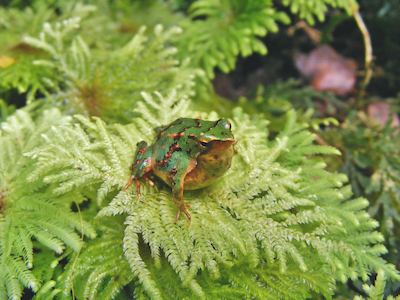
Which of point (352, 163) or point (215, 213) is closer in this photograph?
point (215, 213)

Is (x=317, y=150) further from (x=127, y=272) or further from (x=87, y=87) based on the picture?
(x=87, y=87)

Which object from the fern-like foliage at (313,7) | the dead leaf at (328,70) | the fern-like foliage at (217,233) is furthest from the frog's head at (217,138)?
the dead leaf at (328,70)

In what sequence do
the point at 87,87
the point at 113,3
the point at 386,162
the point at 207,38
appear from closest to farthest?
the point at 87,87
the point at 386,162
the point at 207,38
the point at 113,3

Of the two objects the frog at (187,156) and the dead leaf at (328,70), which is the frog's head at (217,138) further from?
the dead leaf at (328,70)

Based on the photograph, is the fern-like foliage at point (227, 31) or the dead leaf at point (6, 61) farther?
the fern-like foliage at point (227, 31)

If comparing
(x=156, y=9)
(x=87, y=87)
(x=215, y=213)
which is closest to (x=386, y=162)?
(x=215, y=213)

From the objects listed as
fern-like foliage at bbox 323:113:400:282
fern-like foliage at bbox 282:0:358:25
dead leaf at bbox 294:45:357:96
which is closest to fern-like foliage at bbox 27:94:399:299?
fern-like foliage at bbox 323:113:400:282

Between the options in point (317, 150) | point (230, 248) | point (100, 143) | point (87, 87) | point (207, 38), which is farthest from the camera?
point (207, 38)

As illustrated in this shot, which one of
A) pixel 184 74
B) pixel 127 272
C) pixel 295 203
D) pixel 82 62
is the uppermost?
pixel 295 203

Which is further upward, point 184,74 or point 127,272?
point 184,74

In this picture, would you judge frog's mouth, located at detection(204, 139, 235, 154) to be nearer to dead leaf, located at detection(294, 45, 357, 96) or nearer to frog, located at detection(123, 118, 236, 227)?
frog, located at detection(123, 118, 236, 227)
